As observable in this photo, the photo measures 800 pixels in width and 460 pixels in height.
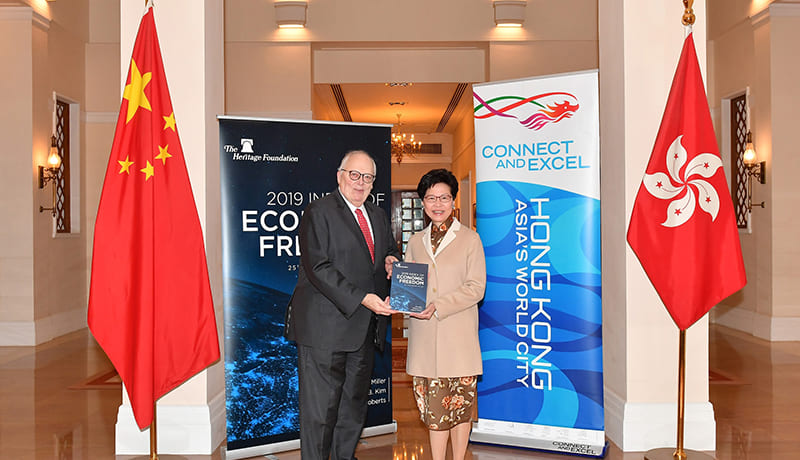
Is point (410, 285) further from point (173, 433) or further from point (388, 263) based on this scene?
point (173, 433)

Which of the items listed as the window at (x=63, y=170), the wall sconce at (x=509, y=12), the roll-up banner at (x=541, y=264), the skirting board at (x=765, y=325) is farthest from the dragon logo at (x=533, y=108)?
the window at (x=63, y=170)

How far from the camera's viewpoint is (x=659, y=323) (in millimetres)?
4043

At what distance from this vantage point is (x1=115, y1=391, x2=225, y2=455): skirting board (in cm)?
398

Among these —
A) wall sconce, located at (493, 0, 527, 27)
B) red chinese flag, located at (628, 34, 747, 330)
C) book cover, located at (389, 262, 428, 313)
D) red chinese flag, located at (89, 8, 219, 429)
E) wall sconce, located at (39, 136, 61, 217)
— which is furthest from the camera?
wall sconce, located at (493, 0, 527, 27)

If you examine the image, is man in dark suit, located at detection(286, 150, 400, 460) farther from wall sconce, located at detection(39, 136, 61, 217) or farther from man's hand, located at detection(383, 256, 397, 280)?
wall sconce, located at detection(39, 136, 61, 217)

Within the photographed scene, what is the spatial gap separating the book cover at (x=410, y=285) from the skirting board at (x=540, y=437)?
4.87 feet

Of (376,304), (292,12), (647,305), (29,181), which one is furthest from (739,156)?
(29,181)

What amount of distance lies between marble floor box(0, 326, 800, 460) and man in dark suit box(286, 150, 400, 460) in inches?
37.4

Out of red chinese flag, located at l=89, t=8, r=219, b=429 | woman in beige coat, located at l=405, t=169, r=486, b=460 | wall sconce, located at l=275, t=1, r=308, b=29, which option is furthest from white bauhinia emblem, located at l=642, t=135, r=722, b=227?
wall sconce, located at l=275, t=1, r=308, b=29

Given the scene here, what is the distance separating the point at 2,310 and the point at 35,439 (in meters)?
4.80

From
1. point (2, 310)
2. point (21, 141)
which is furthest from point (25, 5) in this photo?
point (2, 310)

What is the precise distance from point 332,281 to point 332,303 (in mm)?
147

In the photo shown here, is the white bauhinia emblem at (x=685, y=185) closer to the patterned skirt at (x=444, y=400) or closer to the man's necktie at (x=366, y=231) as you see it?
the patterned skirt at (x=444, y=400)

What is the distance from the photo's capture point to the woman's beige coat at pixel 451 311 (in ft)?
10.8
